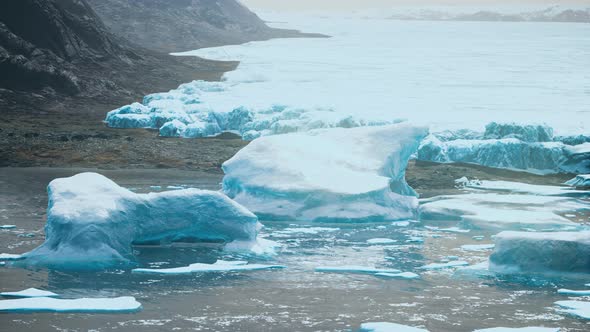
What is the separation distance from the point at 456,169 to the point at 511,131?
2121 mm

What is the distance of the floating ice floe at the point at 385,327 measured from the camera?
6.76 m

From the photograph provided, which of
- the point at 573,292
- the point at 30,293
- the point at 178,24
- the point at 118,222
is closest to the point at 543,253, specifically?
the point at 573,292

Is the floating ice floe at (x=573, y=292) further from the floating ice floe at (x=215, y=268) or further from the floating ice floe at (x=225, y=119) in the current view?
the floating ice floe at (x=225, y=119)

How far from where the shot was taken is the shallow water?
22.9 ft

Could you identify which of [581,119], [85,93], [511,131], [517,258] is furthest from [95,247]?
Answer: [85,93]

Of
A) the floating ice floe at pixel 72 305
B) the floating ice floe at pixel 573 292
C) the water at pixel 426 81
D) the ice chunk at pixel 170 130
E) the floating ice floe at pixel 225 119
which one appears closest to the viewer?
the floating ice floe at pixel 72 305

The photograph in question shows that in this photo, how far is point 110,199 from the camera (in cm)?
911

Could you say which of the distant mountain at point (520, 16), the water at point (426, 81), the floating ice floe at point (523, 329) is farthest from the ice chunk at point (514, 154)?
the distant mountain at point (520, 16)

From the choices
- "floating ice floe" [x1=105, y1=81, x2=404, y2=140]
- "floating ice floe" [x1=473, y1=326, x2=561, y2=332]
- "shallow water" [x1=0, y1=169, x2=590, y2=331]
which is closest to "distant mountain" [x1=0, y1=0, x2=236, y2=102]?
"floating ice floe" [x1=105, y1=81, x2=404, y2=140]

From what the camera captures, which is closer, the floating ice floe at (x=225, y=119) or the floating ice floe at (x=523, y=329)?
→ the floating ice floe at (x=523, y=329)

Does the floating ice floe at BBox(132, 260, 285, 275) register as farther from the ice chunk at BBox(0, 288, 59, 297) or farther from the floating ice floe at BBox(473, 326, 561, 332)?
the floating ice floe at BBox(473, 326, 561, 332)

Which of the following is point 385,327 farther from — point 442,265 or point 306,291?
point 442,265

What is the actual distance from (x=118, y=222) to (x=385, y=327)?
11.5 feet

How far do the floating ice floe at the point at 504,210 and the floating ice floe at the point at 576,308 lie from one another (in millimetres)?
3039
